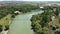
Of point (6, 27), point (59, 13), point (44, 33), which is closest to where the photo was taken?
point (44, 33)

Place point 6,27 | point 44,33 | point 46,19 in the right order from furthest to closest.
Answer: point 46,19
point 6,27
point 44,33

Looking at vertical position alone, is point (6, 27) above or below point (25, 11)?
above

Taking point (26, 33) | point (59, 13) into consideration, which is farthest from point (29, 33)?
point (59, 13)

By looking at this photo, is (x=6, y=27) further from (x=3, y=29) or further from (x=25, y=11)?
(x=25, y=11)

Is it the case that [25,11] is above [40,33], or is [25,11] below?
below

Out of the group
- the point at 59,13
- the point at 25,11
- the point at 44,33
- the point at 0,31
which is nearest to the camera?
the point at 44,33

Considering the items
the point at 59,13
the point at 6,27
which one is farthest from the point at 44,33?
the point at 59,13

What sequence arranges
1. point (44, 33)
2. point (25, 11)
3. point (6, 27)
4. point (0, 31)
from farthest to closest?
point (25, 11) → point (6, 27) → point (0, 31) → point (44, 33)

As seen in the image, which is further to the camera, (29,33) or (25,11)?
(25,11)

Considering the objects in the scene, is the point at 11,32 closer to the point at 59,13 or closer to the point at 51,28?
the point at 51,28
